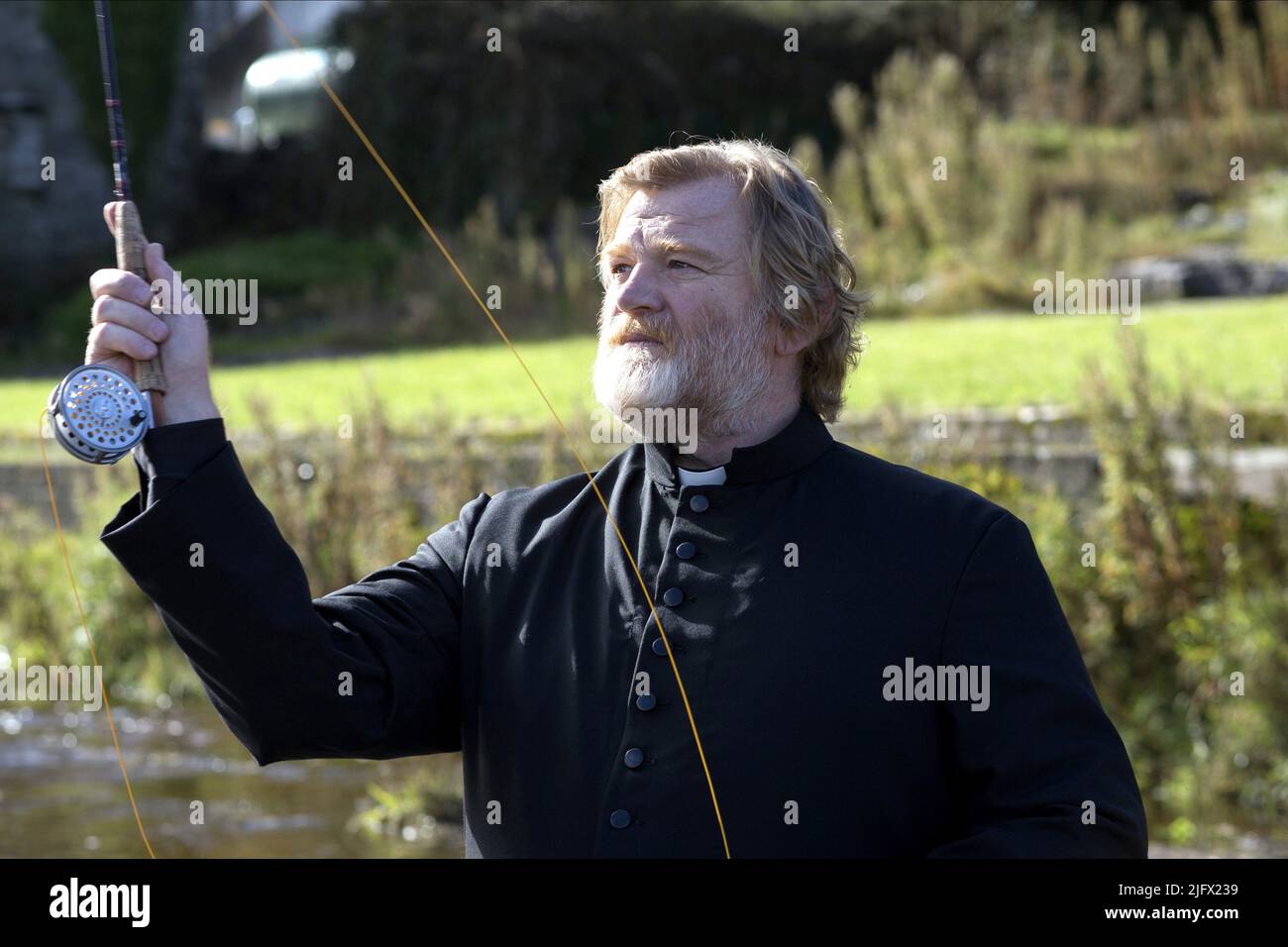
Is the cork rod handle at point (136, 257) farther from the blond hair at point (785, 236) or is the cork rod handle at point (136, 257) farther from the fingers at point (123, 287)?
the blond hair at point (785, 236)

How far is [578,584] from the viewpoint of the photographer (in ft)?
9.24

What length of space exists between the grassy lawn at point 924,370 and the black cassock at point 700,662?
4.24 metres

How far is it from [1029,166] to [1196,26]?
10.2 feet

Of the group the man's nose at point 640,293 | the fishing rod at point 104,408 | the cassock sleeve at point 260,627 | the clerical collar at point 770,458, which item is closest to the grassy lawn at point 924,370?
the clerical collar at point 770,458

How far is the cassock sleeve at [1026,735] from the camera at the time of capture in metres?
2.35

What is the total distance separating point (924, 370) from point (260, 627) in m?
6.92

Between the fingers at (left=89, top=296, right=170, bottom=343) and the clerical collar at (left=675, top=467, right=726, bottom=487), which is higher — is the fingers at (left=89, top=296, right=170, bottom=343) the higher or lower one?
the higher one

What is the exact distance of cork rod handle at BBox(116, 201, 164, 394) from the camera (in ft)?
7.63

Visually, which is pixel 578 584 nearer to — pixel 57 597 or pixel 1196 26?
pixel 57 597

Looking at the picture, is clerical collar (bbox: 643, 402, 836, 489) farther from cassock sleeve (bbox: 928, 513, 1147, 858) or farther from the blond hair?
Answer: cassock sleeve (bbox: 928, 513, 1147, 858)

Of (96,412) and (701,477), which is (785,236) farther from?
(96,412)

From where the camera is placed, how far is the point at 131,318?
2.29 meters

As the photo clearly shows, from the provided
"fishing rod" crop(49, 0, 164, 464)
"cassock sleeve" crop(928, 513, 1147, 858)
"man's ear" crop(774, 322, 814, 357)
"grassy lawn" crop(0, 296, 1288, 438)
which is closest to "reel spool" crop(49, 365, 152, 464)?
"fishing rod" crop(49, 0, 164, 464)

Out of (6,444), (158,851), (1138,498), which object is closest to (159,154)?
(6,444)
